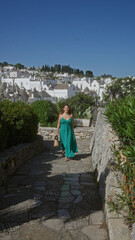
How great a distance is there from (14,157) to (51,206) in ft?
7.67

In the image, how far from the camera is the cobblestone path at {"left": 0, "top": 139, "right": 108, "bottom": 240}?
303cm

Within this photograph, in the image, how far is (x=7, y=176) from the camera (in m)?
5.19

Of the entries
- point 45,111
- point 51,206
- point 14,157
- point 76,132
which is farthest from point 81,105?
point 51,206

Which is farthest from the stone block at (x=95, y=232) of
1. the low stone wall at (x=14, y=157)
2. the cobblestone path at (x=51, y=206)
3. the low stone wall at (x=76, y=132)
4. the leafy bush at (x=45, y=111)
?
the leafy bush at (x=45, y=111)

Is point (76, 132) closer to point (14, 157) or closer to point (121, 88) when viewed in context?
point (121, 88)

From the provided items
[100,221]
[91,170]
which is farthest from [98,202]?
[91,170]

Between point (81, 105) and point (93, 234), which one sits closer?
point (93, 234)

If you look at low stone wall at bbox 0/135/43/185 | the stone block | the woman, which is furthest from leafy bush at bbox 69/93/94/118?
the stone block

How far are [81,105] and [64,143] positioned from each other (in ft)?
25.0

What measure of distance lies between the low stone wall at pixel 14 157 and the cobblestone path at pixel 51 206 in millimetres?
178

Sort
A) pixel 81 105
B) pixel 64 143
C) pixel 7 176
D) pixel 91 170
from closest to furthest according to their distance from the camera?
pixel 7 176 → pixel 91 170 → pixel 64 143 → pixel 81 105

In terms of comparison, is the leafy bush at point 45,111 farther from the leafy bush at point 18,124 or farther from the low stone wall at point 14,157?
the leafy bush at point 18,124

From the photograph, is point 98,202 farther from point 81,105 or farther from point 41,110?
point 81,105

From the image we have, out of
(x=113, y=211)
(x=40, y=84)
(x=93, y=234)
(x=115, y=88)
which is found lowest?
(x=93, y=234)
